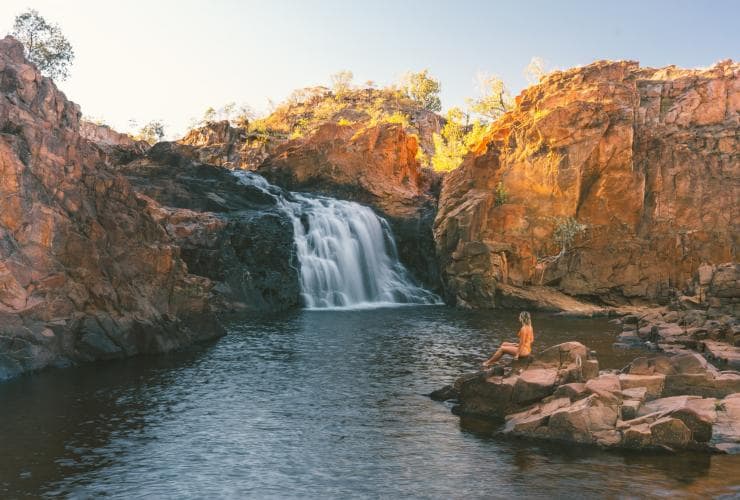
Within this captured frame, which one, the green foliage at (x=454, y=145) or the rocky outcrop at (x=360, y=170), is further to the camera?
the green foliage at (x=454, y=145)

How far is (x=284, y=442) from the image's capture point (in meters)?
19.6

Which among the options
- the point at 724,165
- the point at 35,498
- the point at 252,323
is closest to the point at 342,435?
Result: the point at 35,498

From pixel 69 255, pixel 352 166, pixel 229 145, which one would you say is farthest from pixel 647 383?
pixel 229 145

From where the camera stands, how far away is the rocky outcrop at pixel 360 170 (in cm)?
7331

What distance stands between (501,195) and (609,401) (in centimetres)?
4565

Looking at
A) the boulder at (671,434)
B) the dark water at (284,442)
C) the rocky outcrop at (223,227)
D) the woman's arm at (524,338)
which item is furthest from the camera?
the rocky outcrop at (223,227)

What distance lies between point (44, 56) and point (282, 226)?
30.8m

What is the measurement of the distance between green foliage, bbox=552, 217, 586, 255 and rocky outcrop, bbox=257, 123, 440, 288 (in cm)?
1462

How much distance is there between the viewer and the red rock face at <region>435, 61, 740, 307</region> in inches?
2320

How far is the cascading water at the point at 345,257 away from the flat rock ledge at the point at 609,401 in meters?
35.0

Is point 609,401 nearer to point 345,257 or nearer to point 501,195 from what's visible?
point 345,257

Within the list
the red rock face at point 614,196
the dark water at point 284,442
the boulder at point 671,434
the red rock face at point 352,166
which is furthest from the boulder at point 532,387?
the red rock face at point 352,166

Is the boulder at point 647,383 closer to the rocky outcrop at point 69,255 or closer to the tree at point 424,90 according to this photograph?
the rocky outcrop at point 69,255

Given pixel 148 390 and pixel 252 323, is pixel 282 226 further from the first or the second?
pixel 148 390
